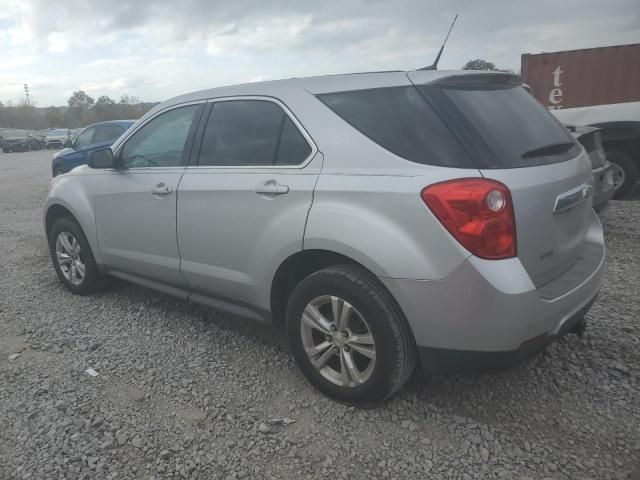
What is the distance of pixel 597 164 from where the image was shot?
5398mm

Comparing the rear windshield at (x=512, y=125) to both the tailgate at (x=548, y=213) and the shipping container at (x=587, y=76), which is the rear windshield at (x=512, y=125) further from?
the shipping container at (x=587, y=76)

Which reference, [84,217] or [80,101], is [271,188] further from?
[80,101]

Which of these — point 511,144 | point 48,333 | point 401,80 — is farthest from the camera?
point 48,333

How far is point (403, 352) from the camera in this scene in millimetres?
2369

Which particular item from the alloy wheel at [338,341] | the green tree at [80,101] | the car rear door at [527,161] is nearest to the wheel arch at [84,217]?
the alloy wheel at [338,341]

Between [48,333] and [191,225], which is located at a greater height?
[191,225]

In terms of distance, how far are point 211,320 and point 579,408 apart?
2513 mm

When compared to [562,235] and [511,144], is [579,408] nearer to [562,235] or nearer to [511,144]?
[562,235]

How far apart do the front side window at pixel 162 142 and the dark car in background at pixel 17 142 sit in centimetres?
3843

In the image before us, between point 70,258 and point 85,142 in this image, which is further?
point 85,142

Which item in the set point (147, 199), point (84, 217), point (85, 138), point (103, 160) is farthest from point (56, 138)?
point (147, 199)

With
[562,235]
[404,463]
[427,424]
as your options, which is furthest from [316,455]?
[562,235]

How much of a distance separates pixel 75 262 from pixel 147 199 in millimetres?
1371

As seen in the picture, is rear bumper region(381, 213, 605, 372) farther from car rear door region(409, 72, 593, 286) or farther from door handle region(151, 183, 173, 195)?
door handle region(151, 183, 173, 195)
